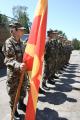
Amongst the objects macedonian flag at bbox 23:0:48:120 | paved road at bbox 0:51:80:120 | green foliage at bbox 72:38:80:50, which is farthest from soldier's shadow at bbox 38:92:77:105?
green foliage at bbox 72:38:80:50

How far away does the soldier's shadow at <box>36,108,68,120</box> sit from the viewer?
629cm

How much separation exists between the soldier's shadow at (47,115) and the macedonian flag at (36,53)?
5.10 feet

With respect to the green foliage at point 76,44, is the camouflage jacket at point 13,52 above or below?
above

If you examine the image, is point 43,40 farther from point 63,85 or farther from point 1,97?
point 63,85

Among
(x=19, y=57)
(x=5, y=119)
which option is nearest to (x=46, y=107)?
(x=5, y=119)

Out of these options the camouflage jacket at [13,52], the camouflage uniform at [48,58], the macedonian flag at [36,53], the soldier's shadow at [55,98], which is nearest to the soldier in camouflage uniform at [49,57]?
the camouflage uniform at [48,58]

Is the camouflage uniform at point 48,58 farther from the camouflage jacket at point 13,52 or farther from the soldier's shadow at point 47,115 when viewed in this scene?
the camouflage jacket at point 13,52

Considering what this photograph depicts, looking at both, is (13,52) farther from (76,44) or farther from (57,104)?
(76,44)

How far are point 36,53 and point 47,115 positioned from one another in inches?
85.6

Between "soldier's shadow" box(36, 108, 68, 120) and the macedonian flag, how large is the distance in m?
1.55

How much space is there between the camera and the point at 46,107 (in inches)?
278

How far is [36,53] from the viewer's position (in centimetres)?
472

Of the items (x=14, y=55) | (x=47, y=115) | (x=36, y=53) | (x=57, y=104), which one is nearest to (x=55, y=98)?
(x=57, y=104)

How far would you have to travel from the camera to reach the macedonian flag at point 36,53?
15.1 feet
